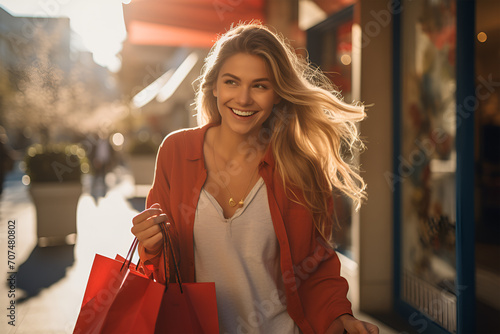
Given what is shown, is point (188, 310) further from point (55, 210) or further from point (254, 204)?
point (55, 210)

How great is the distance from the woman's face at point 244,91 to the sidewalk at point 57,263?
307 centimetres

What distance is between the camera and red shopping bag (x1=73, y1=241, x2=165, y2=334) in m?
1.53

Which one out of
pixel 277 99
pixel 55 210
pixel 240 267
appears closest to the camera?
pixel 240 267

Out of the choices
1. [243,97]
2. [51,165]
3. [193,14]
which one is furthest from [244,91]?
[51,165]

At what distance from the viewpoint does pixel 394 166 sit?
4879 millimetres

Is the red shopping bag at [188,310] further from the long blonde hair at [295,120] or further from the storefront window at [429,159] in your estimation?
the storefront window at [429,159]

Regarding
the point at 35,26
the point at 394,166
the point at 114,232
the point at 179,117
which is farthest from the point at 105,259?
the point at 179,117

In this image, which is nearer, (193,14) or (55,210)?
(55,210)

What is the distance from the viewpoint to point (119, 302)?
1556mm

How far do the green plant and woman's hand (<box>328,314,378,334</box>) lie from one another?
6.96 m

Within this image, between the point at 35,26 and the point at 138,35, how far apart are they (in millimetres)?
1762

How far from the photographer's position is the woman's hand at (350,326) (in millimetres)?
1693

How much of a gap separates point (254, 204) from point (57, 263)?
5309 millimetres

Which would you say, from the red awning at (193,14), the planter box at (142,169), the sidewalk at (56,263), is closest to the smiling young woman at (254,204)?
the sidewalk at (56,263)
